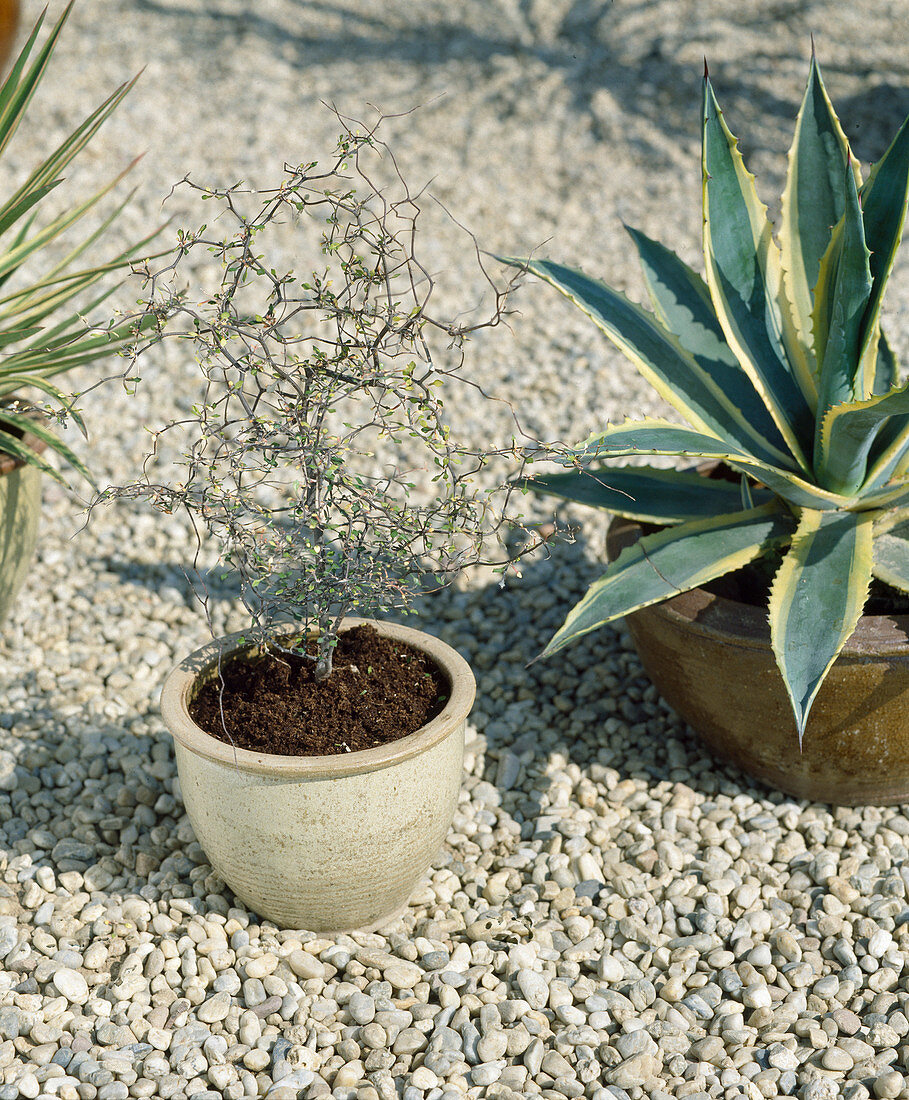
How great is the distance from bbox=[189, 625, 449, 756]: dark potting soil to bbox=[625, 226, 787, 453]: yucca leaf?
825 mm

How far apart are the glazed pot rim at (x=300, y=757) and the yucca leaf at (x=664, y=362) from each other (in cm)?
67

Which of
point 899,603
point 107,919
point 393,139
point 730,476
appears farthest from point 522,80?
point 107,919

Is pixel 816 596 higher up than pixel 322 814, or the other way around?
pixel 816 596

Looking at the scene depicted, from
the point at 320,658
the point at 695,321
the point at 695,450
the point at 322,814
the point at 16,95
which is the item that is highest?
the point at 16,95

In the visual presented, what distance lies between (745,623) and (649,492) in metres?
0.38

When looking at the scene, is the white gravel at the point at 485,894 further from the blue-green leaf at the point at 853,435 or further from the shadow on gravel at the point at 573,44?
the shadow on gravel at the point at 573,44

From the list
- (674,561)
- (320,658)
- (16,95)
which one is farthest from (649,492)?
(16,95)

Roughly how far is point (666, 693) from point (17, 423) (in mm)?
1452

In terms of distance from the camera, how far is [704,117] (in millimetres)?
1983

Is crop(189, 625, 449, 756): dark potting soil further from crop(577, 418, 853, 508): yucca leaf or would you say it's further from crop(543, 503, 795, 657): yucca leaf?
crop(577, 418, 853, 508): yucca leaf

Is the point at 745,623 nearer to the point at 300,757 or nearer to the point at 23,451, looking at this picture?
the point at 300,757

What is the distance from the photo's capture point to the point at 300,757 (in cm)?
164

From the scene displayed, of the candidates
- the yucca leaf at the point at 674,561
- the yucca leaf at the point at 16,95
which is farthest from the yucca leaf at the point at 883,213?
the yucca leaf at the point at 16,95

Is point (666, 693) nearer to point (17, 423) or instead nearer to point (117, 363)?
point (17, 423)
